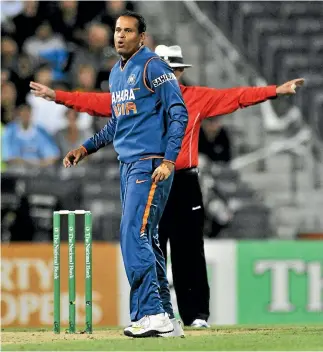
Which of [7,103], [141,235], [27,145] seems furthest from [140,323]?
[7,103]

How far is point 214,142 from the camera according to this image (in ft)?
47.2

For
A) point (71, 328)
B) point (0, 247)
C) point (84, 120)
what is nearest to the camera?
point (71, 328)

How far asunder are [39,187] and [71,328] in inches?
222

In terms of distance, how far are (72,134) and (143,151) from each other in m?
6.90

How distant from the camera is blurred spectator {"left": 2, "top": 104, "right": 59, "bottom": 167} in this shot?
13906 mm

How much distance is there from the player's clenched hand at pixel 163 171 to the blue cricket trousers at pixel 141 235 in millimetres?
145

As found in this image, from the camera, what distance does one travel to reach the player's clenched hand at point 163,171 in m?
7.18

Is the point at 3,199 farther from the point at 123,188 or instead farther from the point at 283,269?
the point at 123,188

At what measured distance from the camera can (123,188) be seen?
750cm

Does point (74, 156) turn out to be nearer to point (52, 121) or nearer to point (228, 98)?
point (228, 98)

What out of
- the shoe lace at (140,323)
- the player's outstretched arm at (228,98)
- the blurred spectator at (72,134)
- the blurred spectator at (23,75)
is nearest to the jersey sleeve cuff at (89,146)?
the player's outstretched arm at (228,98)

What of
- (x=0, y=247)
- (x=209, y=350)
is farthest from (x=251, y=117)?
(x=209, y=350)

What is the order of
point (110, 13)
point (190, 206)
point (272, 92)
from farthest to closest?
point (110, 13), point (190, 206), point (272, 92)

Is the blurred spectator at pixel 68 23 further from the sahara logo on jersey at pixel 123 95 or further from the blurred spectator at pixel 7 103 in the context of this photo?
the sahara logo on jersey at pixel 123 95
